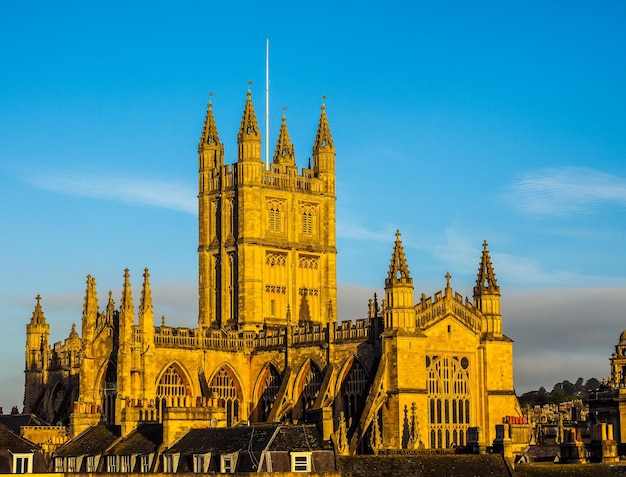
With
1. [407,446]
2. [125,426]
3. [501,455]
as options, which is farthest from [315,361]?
[501,455]

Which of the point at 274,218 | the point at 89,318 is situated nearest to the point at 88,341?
the point at 89,318

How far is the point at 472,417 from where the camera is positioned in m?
99.6

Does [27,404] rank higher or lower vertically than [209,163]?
lower

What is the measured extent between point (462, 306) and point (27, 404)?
35543 mm

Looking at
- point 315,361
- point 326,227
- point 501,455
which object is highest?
point 326,227

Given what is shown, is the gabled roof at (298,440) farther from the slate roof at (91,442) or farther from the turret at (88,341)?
the turret at (88,341)

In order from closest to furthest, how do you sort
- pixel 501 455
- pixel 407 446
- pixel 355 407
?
1. pixel 501 455
2. pixel 407 446
3. pixel 355 407

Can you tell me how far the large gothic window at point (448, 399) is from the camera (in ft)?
319

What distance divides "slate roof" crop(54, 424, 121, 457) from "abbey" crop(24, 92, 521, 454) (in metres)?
5.49

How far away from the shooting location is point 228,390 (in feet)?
356

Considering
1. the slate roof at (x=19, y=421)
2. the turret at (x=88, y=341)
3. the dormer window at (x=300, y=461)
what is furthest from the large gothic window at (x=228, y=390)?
the dormer window at (x=300, y=461)

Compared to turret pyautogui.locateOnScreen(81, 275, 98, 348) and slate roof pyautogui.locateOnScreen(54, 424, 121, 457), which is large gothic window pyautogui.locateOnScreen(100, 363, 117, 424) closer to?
turret pyautogui.locateOnScreen(81, 275, 98, 348)

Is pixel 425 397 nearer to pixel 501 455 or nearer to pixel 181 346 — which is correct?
pixel 181 346

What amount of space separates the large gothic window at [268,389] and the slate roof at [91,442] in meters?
34.7
